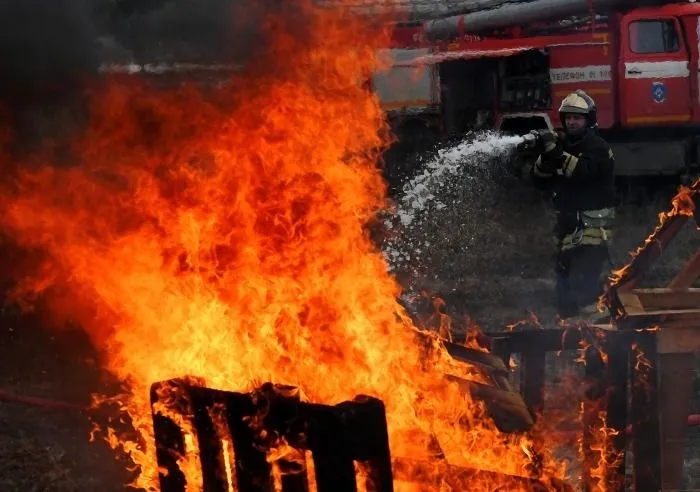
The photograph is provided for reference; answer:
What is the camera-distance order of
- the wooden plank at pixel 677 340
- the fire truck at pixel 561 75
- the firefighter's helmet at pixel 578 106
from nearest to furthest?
1. the wooden plank at pixel 677 340
2. the firefighter's helmet at pixel 578 106
3. the fire truck at pixel 561 75

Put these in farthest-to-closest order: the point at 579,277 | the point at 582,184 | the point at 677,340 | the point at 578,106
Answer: the point at 579,277
the point at 582,184
the point at 578,106
the point at 677,340

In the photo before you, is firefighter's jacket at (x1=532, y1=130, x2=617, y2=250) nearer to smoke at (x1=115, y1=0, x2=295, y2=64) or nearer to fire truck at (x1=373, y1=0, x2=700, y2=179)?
smoke at (x1=115, y1=0, x2=295, y2=64)

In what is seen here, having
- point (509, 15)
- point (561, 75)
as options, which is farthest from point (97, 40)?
point (509, 15)

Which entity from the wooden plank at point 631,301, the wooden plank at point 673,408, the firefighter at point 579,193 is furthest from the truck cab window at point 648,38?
the wooden plank at point 673,408

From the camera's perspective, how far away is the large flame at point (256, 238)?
10.2 ft

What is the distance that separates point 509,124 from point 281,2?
304 inches

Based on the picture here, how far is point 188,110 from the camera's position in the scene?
396 centimetres

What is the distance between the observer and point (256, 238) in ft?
11.3

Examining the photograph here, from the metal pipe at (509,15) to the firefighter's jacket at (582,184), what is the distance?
4.56 meters

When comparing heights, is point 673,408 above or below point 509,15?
below

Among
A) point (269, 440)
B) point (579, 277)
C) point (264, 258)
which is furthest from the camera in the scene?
point (579, 277)

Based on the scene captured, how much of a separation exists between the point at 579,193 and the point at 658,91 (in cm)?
471

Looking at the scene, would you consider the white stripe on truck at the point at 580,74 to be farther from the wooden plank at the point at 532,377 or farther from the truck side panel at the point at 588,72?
the wooden plank at the point at 532,377

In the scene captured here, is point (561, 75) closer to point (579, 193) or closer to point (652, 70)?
point (652, 70)
